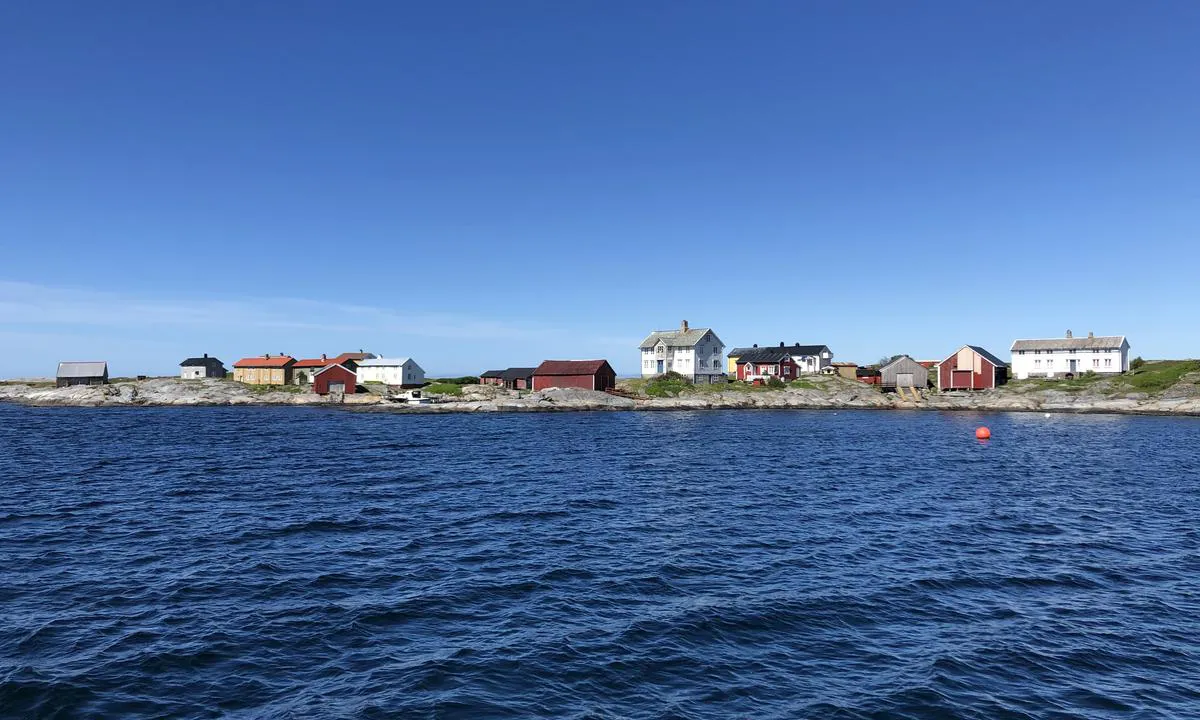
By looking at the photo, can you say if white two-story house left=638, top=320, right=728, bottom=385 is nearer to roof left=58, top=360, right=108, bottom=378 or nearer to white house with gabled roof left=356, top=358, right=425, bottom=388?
white house with gabled roof left=356, top=358, right=425, bottom=388

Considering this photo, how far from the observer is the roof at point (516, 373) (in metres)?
119

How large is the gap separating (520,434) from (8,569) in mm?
47141

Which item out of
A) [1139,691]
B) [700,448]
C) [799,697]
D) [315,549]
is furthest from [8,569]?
[700,448]

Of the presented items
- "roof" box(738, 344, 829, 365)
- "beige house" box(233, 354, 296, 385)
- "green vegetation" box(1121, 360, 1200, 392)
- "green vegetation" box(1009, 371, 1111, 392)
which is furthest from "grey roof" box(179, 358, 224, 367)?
"green vegetation" box(1121, 360, 1200, 392)

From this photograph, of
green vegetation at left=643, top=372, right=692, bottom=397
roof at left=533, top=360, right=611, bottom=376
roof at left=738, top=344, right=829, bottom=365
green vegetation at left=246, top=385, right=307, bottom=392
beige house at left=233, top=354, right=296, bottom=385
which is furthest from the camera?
beige house at left=233, top=354, right=296, bottom=385

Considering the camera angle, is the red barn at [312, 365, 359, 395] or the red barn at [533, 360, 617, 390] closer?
the red barn at [533, 360, 617, 390]

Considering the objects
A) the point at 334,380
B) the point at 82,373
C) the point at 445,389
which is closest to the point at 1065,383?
the point at 445,389

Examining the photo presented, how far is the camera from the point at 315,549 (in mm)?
23328

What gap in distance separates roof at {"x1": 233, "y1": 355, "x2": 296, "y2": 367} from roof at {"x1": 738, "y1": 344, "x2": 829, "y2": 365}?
8823 cm

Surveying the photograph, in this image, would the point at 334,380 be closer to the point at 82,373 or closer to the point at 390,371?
the point at 390,371

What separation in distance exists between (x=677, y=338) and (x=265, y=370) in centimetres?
7994

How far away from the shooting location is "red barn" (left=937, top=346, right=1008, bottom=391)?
104106 millimetres

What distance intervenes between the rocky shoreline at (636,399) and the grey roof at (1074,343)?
36.6ft

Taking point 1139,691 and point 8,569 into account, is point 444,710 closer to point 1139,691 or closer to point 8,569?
point 1139,691
